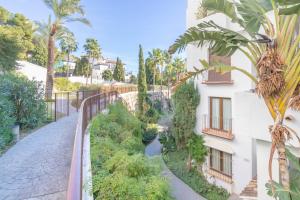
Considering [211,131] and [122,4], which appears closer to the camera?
[211,131]

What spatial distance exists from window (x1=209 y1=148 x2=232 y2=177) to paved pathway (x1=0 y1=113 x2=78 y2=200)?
828cm

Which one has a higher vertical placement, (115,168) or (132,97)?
(132,97)

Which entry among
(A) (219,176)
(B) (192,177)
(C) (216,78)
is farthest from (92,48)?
(A) (219,176)

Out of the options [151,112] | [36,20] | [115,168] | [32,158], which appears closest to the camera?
[115,168]

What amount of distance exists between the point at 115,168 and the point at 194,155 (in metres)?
8.80

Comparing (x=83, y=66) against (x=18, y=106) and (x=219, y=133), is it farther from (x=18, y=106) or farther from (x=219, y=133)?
(x=219, y=133)

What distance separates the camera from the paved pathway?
4547mm

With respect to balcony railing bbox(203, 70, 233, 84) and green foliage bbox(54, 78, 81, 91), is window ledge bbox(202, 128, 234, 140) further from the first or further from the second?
green foliage bbox(54, 78, 81, 91)

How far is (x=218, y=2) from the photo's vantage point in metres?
4.60

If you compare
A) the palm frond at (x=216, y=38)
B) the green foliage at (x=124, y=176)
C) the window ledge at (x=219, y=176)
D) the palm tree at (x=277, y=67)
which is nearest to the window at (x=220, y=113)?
the window ledge at (x=219, y=176)

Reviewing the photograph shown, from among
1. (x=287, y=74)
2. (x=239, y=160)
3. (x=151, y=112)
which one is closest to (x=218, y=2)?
(x=287, y=74)

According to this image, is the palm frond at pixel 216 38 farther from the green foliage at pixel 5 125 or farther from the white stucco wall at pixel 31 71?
the white stucco wall at pixel 31 71

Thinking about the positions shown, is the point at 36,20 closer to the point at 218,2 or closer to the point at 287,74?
the point at 218,2

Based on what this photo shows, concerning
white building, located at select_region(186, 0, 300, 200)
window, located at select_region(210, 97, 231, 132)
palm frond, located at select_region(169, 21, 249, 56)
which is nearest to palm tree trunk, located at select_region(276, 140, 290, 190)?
palm frond, located at select_region(169, 21, 249, 56)
